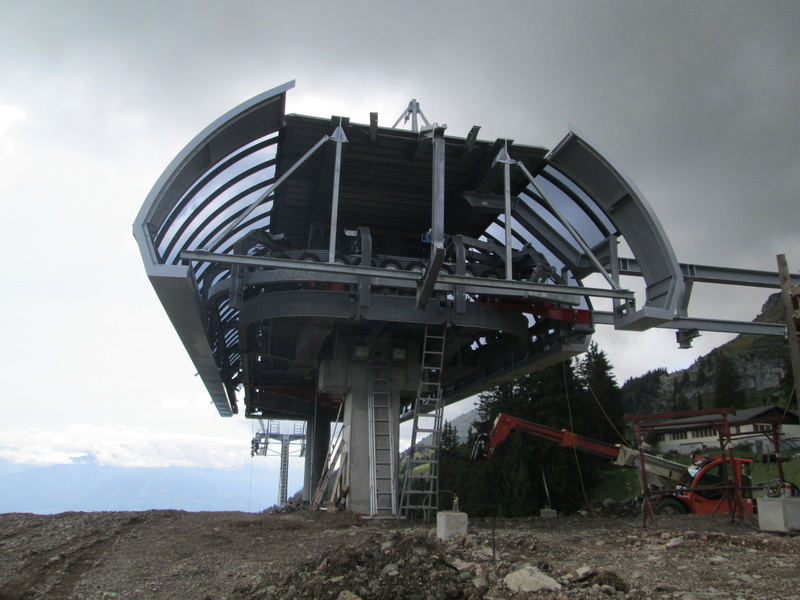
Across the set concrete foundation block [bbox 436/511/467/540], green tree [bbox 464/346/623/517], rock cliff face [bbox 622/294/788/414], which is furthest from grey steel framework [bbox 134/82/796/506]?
rock cliff face [bbox 622/294/788/414]

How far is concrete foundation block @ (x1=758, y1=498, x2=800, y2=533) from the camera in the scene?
9.70 m

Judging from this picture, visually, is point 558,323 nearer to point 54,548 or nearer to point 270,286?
point 270,286

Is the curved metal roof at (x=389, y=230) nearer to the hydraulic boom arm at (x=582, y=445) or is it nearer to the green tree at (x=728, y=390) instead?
the hydraulic boom arm at (x=582, y=445)

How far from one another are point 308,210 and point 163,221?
4.81m

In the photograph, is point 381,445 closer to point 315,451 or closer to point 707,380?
point 315,451

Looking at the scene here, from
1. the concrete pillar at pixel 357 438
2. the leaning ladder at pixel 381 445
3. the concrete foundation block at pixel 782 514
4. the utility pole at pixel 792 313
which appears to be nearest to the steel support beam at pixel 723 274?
the utility pole at pixel 792 313

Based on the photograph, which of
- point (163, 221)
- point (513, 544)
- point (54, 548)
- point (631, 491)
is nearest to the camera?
point (513, 544)

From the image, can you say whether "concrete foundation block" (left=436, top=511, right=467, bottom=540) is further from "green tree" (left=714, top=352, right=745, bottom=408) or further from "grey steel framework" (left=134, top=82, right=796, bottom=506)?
"green tree" (left=714, top=352, right=745, bottom=408)

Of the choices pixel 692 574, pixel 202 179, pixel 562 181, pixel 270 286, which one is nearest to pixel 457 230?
pixel 562 181

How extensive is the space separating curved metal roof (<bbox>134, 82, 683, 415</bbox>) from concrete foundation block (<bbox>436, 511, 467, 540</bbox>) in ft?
14.3

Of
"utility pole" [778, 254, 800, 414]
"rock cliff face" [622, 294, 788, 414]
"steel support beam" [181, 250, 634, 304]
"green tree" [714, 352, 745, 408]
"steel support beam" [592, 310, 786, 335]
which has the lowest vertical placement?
"utility pole" [778, 254, 800, 414]

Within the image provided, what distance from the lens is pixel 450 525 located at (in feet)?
29.7

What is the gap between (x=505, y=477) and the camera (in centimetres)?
3212

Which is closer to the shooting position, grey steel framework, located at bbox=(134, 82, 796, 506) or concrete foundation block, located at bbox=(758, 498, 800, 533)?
concrete foundation block, located at bbox=(758, 498, 800, 533)
